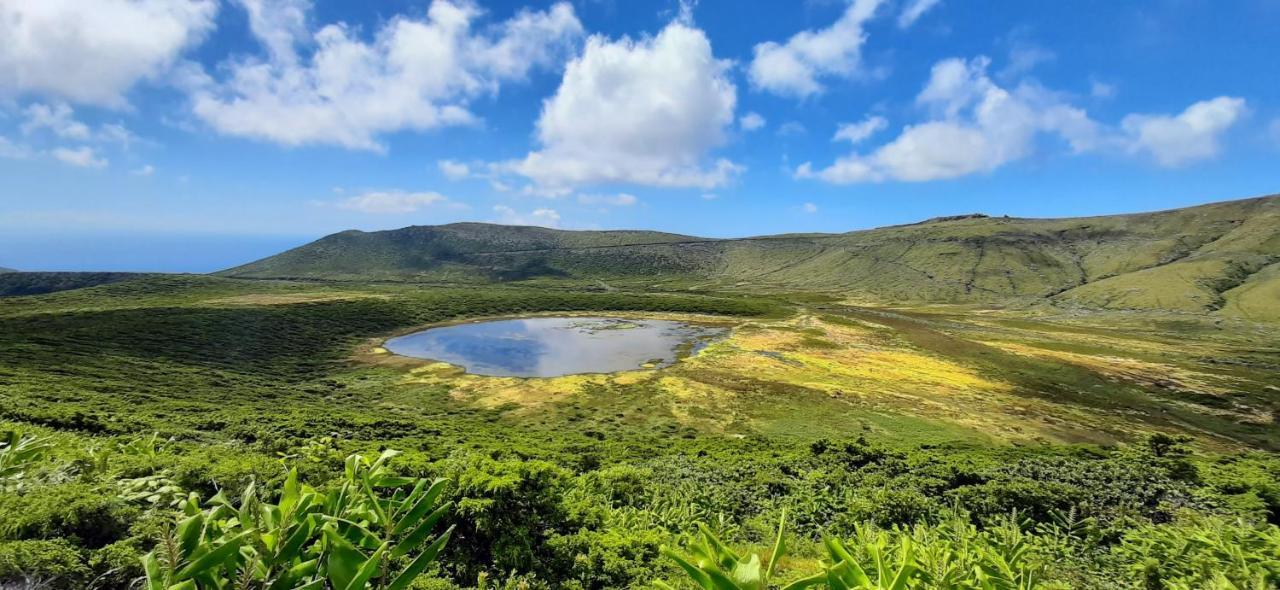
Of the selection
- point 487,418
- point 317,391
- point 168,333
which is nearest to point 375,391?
point 317,391

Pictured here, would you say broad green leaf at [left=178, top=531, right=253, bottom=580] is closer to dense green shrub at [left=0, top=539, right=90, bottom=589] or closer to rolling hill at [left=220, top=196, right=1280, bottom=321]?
dense green shrub at [left=0, top=539, right=90, bottom=589]

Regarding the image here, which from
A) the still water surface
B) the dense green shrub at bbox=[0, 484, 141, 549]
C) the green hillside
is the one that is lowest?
the still water surface

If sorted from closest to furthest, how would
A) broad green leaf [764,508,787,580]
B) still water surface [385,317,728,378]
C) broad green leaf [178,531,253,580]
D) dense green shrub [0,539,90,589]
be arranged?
broad green leaf [764,508,787,580]
broad green leaf [178,531,253,580]
dense green shrub [0,539,90,589]
still water surface [385,317,728,378]

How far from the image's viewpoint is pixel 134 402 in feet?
106

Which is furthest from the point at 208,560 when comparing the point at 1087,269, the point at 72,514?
the point at 1087,269

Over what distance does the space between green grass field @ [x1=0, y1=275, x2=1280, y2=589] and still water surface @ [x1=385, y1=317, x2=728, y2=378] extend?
191 inches

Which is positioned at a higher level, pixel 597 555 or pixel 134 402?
pixel 597 555

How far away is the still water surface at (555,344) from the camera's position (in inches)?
2366

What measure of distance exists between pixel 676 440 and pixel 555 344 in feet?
146

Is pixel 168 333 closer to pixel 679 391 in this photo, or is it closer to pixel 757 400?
pixel 679 391

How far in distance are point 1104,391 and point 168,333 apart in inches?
3904

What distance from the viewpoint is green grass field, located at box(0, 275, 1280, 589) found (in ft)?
16.2

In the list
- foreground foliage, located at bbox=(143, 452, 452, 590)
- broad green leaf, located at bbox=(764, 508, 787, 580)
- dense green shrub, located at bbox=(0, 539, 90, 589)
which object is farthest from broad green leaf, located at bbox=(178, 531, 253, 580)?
dense green shrub, located at bbox=(0, 539, 90, 589)

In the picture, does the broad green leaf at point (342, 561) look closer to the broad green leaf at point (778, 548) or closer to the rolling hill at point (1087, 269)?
the broad green leaf at point (778, 548)
